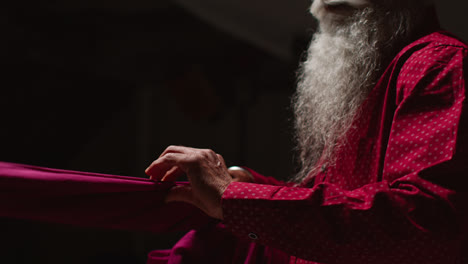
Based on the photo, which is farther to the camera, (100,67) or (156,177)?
(100,67)

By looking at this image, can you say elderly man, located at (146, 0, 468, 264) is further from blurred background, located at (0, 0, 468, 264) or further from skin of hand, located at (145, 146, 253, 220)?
blurred background, located at (0, 0, 468, 264)

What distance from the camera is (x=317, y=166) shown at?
99cm

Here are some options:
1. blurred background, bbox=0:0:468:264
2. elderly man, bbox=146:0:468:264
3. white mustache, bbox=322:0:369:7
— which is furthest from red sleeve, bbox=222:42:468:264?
blurred background, bbox=0:0:468:264

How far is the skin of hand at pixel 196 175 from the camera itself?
697 mm

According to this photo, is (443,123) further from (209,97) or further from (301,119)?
(209,97)

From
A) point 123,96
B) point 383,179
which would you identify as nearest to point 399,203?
point 383,179

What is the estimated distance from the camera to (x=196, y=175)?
2.31 ft

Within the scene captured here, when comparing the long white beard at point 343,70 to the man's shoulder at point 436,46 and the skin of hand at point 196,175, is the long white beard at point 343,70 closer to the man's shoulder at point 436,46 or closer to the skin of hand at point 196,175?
the man's shoulder at point 436,46

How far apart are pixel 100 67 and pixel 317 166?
254 cm

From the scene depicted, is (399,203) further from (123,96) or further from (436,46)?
(123,96)

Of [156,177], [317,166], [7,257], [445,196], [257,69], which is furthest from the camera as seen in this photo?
[257,69]

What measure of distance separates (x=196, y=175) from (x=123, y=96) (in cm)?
288

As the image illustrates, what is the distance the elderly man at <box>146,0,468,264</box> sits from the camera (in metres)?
0.63

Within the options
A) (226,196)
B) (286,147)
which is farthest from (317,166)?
(286,147)
